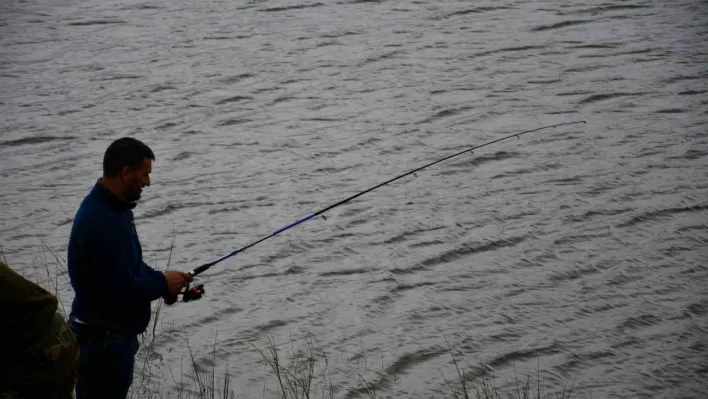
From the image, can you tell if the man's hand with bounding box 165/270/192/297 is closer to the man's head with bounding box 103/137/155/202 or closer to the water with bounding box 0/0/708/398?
the man's head with bounding box 103/137/155/202

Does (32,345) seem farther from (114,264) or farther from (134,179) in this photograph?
(134,179)

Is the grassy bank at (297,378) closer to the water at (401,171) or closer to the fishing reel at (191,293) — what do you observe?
the water at (401,171)

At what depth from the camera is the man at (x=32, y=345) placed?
368cm

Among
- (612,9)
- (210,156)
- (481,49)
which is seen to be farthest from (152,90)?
(612,9)

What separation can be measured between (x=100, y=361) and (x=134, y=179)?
0.78 metres

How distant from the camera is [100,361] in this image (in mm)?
4461

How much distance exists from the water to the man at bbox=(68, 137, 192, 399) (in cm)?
216

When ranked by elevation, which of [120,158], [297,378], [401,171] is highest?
[120,158]

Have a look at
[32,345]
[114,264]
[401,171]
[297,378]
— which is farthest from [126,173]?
[401,171]

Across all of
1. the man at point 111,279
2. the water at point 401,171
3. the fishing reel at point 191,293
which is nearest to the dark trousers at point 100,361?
the man at point 111,279

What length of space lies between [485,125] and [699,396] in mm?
5803

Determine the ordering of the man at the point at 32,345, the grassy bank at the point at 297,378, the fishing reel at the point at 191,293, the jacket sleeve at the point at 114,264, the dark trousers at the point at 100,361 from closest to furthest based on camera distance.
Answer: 1. the man at the point at 32,345
2. the jacket sleeve at the point at 114,264
3. the dark trousers at the point at 100,361
4. the fishing reel at the point at 191,293
5. the grassy bank at the point at 297,378

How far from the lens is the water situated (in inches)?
296

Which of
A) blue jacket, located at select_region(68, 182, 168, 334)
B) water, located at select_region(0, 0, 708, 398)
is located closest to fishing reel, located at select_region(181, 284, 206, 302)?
blue jacket, located at select_region(68, 182, 168, 334)
